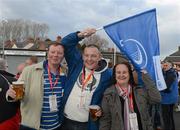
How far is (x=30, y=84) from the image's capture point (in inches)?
180

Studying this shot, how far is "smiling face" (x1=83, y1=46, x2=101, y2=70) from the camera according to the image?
15.0 ft

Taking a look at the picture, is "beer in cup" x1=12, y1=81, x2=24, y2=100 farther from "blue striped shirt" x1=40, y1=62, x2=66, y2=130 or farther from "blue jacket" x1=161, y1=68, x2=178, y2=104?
"blue jacket" x1=161, y1=68, x2=178, y2=104

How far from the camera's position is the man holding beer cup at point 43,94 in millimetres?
4512

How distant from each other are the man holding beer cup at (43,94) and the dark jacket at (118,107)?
2.11ft

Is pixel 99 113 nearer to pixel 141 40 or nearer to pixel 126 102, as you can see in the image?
pixel 126 102

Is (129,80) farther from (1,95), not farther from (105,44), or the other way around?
(105,44)

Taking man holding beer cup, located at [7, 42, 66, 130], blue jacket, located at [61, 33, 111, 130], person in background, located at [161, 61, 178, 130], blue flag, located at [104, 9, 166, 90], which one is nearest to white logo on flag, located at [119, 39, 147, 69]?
blue flag, located at [104, 9, 166, 90]

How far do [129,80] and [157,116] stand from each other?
5659 millimetres

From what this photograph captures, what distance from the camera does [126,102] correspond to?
4.29 metres

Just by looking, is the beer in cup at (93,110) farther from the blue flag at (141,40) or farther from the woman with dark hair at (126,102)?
the blue flag at (141,40)

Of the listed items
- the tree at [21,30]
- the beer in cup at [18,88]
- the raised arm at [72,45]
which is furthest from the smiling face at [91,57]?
the tree at [21,30]

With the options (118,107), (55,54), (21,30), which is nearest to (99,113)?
(118,107)

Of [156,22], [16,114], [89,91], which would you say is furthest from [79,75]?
[156,22]

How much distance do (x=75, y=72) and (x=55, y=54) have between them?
34cm
